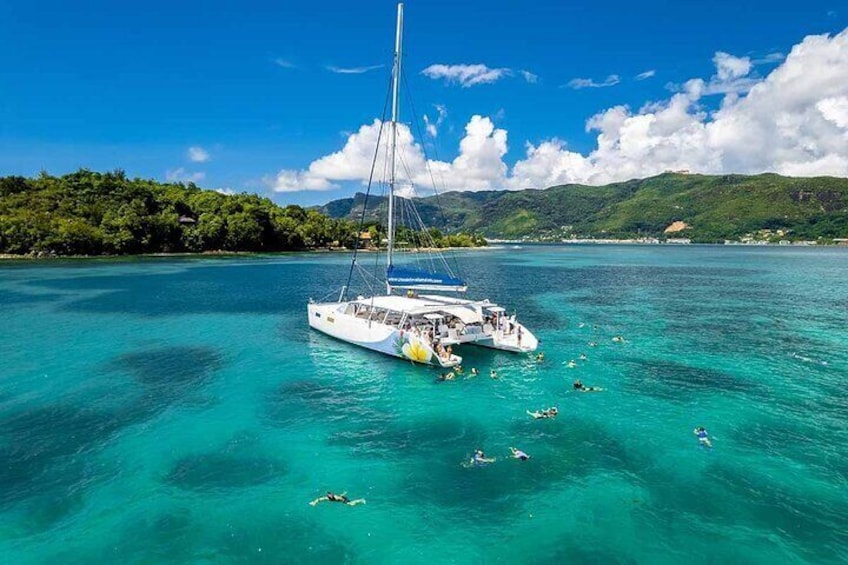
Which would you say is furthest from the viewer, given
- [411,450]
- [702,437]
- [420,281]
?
[420,281]

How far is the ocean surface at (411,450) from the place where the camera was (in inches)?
650

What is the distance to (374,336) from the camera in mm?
39469

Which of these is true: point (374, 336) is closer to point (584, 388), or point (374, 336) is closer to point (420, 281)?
point (420, 281)

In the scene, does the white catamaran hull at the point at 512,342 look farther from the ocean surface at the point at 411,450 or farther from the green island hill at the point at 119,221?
the green island hill at the point at 119,221

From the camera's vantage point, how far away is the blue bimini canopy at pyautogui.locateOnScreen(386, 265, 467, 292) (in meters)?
44.0

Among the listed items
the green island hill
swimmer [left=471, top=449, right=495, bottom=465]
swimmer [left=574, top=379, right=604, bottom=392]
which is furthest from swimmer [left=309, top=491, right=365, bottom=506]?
the green island hill

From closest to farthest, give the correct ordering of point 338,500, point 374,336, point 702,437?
1. point 338,500
2. point 702,437
3. point 374,336

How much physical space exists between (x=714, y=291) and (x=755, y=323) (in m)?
34.1

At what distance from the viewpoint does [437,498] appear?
748 inches

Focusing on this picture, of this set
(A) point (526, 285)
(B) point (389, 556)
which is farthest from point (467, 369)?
(A) point (526, 285)

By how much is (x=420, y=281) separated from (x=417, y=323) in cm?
738

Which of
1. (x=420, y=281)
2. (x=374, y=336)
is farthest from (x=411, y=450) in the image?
(x=420, y=281)

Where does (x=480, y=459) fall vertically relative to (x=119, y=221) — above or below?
below

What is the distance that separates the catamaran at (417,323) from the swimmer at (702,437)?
15482mm
